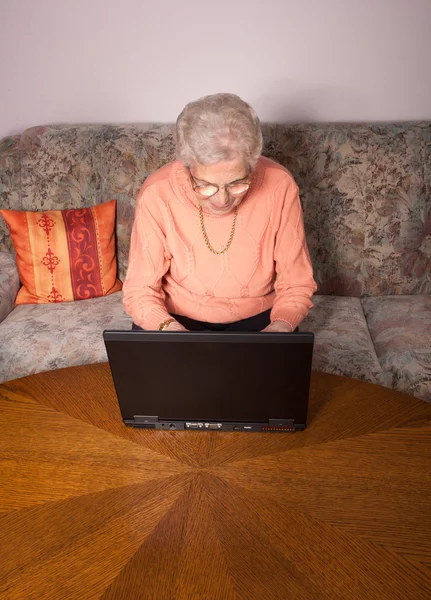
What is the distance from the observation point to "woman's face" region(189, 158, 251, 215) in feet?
→ 4.47

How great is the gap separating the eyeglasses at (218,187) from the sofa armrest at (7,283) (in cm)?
104

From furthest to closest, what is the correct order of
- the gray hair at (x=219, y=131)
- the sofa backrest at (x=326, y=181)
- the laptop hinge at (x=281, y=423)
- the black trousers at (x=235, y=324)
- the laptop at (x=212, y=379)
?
the sofa backrest at (x=326, y=181), the black trousers at (x=235, y=324), the gray hair at (x=219, y=131), the laptop hinge at (x=281, y=423), the laptop at (x=212, y=379)

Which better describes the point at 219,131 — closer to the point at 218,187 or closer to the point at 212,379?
the point at 218,187

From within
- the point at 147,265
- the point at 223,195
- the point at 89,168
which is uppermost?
the point at 223,195

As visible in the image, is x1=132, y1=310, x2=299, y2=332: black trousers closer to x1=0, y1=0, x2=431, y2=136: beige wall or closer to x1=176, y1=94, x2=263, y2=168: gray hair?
x1=176, y1=94, x2=263, y2=168: gray hair

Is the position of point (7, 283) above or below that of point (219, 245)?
below

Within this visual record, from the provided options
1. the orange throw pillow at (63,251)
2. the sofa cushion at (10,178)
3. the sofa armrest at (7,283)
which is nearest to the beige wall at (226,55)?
the sofa cushion at (10,178)

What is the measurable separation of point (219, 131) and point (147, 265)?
0.46 metres

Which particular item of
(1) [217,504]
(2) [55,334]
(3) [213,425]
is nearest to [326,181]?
(2) [55,334]

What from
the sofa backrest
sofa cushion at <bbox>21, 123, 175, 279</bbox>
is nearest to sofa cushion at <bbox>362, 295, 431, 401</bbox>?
the sofa backrest

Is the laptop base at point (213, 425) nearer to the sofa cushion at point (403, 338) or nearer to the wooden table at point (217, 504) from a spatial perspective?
the wooden table at point (217, 504)

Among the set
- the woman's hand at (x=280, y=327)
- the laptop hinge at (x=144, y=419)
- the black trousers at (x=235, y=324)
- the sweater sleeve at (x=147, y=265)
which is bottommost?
the black trousers at (x=235, y=324)

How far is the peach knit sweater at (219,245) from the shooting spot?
1.60 m

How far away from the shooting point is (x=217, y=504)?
3.31ft
